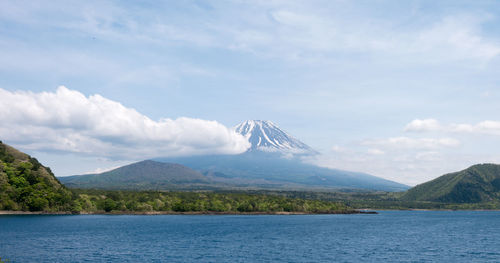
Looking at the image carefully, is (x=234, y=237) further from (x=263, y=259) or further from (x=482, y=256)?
(x=482, y=256)

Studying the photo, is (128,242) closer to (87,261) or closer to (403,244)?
(87,261)

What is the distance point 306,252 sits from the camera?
359 ft

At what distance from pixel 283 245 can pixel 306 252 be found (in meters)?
15.2

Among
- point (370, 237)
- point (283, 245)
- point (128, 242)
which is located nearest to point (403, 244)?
point (370, 237)

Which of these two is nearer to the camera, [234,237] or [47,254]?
[47,254]

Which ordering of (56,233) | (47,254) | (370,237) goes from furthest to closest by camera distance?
1. (370,237)
2. (56,233)
3. (47,254)

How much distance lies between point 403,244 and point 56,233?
11029 centimetres

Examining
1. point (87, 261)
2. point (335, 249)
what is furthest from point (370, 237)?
point (87, 261)

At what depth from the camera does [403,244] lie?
130 meters

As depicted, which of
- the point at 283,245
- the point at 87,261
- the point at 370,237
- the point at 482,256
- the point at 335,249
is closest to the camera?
the point at 87,261

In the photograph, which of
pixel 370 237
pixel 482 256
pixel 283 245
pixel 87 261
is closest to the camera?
pixel 87 261

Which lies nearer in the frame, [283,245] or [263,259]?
[263,259]

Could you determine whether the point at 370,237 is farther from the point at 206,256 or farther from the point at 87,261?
the point at 87,261

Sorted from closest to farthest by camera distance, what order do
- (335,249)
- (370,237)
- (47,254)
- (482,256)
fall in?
1. (47,254)
2. (482,256)
3. (335,249)
4. (370,237)
